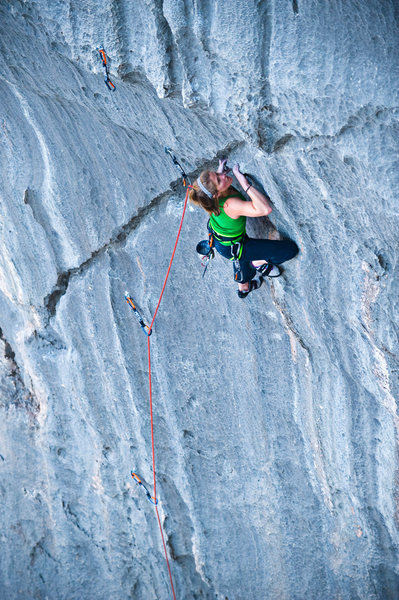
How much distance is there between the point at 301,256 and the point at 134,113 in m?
1.16

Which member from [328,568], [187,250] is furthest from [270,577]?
[187,250]

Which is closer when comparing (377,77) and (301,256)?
(377,77)

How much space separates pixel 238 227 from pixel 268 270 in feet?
1.11

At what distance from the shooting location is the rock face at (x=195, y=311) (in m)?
2.28

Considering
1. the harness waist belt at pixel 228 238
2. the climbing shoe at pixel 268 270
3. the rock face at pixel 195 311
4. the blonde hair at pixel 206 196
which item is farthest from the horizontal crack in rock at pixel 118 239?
the climbing shoe at pixel 268 270

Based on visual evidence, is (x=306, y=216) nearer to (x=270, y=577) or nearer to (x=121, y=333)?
(x=121, y=333)

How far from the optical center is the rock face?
2.28 meters

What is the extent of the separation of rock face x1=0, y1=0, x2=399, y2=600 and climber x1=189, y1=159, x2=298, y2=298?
11 centimetres

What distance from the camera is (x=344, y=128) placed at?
222 centimetres

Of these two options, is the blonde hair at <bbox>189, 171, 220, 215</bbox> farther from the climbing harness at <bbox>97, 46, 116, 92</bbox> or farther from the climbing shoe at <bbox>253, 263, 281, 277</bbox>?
the climbing harness at <bbox>97, 46, 116, 92</bbox>

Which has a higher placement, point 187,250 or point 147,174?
point 147,174

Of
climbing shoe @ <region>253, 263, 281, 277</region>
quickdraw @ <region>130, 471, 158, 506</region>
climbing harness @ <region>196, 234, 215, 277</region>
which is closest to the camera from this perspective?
Answer: climbing shoe @ <region>253, 263, 281, 277</region>

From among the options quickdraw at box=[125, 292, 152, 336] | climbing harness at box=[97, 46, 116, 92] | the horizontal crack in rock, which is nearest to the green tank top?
the horizontal crack in rock

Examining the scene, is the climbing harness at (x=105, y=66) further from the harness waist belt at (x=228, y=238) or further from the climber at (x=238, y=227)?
the harness waist belt at (x=228, y=238)
